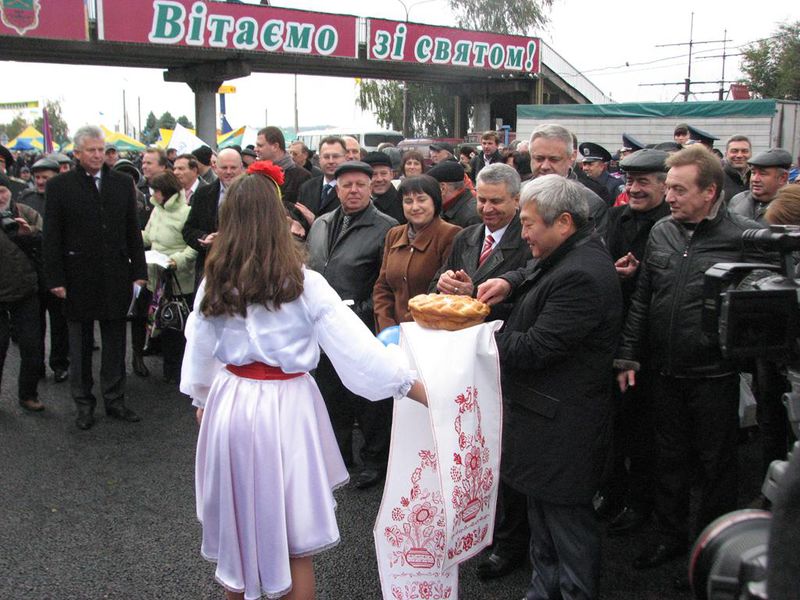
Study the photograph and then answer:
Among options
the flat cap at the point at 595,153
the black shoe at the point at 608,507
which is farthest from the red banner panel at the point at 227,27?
the black shoe at the point at 608,507

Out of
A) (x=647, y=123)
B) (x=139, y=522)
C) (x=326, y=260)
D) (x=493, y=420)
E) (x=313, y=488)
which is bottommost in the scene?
(x=139, y=522)

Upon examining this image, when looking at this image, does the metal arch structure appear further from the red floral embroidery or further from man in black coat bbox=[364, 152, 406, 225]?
the red floral embroidery

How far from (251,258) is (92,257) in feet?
10.8

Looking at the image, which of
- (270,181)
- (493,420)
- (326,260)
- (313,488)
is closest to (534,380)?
(493,420)

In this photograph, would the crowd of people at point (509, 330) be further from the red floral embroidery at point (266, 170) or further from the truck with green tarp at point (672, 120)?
the truck with green tarp at point (672, 120)

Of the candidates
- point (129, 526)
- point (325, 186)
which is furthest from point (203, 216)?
point (129, 526)

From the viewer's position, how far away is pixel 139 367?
6.89 m

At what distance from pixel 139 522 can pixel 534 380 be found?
238 centimetres

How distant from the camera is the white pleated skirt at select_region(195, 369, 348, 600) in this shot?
269 cm

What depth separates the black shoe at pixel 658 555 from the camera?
360cm

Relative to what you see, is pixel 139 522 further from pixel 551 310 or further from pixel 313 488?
pixel 551 310

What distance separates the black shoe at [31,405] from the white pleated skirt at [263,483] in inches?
144

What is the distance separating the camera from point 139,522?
4.09 meters

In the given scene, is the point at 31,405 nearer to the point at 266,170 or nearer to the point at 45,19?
the point at 266,170
